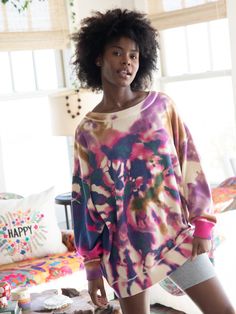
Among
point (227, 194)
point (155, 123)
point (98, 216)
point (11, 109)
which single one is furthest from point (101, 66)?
point (11, 109)

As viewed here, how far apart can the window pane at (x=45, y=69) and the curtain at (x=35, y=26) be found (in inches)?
8.3

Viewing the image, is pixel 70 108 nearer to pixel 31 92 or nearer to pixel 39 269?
pixel 31 92

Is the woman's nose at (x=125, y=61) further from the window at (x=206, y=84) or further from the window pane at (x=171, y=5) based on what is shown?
the window pane at (x=171, y=5)

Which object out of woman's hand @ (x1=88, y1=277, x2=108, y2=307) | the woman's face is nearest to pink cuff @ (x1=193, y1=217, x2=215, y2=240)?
woman's hand @ (x1=88, y1=277, x2=108, y2=307)

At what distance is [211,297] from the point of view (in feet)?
6.07

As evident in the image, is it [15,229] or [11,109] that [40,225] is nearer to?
[15,229]

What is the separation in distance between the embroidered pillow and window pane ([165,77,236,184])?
1.41 metres

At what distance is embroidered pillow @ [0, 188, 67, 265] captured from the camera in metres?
3.92

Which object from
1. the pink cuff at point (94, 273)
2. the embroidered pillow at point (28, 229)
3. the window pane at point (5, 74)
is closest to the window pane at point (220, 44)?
the window pane at point (5, 74)

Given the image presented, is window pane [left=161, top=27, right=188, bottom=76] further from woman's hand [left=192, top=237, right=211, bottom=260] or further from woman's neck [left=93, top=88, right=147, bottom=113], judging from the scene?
woman's hand [left=192, top=237, right=211, bottom=260]

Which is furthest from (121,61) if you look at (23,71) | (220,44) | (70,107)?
(23,71)

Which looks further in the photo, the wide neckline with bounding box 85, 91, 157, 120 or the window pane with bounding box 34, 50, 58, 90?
the window pane with bounding box 34, 50, 58, 90

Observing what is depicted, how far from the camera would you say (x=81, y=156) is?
201 cm

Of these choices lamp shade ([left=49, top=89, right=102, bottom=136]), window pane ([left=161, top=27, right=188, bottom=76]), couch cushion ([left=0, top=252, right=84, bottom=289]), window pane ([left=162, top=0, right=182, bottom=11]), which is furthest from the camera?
window pane ([left=161, top=27, right=188, bottom=76])
